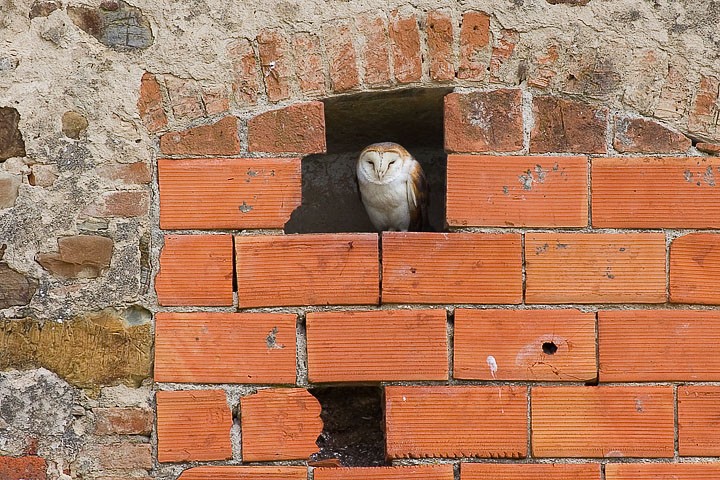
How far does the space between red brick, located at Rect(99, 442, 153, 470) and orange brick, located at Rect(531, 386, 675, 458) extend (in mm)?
932

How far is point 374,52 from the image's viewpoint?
2.60m

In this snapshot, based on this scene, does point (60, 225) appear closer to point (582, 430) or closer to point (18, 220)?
point (18, 220)

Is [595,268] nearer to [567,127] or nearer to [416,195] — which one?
[567,127]

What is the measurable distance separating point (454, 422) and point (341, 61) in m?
0.94

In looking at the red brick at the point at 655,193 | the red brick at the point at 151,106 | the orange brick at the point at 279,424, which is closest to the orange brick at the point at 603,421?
the red brick at the point at 655,193

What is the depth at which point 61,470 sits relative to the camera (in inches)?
97.0

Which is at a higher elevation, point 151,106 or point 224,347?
point 151,106

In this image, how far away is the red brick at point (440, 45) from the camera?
2602mm

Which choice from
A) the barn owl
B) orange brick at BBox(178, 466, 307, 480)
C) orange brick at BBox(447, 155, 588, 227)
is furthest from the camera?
the barn owl

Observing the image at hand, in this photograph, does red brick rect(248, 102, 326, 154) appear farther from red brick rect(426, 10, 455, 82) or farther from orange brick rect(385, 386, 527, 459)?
orange brick rect(385, 386, 527, 459)

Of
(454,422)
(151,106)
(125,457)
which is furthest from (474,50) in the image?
(125,457)

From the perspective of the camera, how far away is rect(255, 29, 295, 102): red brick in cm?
259

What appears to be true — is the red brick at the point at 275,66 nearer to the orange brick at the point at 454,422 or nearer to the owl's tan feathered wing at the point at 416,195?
the owl's tan feathered wing at the point at 416,195

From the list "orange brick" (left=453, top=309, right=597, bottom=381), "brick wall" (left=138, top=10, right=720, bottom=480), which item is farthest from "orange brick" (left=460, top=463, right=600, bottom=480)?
"orange brick" (left=453, top=309, right=597, bottom=381)
